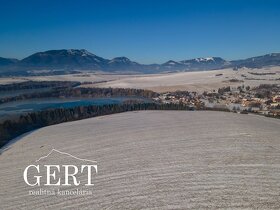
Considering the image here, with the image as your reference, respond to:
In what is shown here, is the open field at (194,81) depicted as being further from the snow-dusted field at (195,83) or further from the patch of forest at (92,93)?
the patch of forest at (92,93)

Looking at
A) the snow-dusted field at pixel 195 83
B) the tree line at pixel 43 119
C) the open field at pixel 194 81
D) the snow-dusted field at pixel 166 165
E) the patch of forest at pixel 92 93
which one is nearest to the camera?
the snow-dusted field at pixel 166 165

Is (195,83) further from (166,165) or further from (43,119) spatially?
(166,165)

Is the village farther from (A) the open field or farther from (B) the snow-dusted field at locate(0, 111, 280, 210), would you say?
(B) the snow-dusted field at locate(0, 111, 280, 210)

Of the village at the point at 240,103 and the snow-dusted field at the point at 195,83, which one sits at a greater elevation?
the snow-dusted field at the point at 195,83

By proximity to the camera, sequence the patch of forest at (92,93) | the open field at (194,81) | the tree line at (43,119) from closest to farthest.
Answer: the tree line at (43,119) → the patch of forest at (92,93) → the open field at (194,81)

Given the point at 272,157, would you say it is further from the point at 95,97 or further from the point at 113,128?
the point at 95,97

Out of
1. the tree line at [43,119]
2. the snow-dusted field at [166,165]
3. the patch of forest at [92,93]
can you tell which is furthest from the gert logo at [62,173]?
the patch of forest at [92,93]

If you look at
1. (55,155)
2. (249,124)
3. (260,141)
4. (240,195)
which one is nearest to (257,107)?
(249,124)

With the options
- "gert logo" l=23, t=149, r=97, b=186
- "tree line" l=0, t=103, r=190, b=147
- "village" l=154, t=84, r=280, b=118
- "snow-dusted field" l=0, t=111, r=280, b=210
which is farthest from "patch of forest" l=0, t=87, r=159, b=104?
"gert logo" l=23, t=149, r=97, b=186

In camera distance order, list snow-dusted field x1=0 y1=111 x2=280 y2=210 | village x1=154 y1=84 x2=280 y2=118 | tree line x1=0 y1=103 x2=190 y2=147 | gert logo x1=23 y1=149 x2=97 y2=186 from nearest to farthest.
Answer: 1. snow-dusted field x1=0 y1=111 x2=280 y2=210
2. gert logo x1=23 y1=149 x2=97 y2=186
3. tree line x1=0 y1=103 x2=190 y2=147
4. village x1=154 y1=84 x2=280 y2=118
